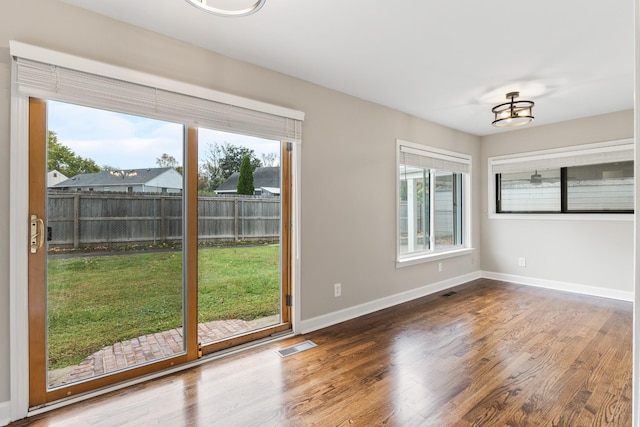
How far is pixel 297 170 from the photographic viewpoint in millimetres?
3055

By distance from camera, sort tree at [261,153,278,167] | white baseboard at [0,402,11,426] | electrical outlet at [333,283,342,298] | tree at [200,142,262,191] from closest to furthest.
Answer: white baseboard at [0,402,11,426] < tree at [200,142,262,191] < tree at [261,153,278,167] < electrical outlet at [333,283,342,298]

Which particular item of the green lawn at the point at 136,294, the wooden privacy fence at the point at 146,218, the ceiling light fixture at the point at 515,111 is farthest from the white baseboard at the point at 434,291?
the ceiling light fixture at the point at 515,111

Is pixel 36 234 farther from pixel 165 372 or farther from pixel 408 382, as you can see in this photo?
pixel 408 382

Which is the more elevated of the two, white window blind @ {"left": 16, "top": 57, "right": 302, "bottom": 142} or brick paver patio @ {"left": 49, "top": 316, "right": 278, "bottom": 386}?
white window blind @ {"left": 16, "top": 57, "right": 302, "bottom": 142}

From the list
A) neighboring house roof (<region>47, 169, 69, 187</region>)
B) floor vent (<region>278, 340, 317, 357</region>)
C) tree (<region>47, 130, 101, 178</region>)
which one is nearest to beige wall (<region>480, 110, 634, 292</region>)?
floor vent (<region>278, 340, 317, 357</region>)

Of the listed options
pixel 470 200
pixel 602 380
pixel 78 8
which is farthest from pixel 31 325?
pixel 470 200

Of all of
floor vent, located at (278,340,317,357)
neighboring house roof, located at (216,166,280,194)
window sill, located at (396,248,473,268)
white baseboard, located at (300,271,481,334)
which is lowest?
floor vent, located at (278,340,317,357)

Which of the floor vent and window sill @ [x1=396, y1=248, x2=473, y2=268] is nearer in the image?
the floor vent

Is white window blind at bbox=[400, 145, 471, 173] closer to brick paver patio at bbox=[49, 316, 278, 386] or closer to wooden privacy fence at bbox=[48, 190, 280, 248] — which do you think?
wooden privacy fence at bbox=[48, 190, 280, 248]

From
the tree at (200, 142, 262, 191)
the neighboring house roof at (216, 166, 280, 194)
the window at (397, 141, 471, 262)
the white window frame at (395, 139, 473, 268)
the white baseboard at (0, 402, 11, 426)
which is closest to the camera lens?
the white baseboard at (0, 402, 11, 426)

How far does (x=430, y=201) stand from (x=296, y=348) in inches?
122

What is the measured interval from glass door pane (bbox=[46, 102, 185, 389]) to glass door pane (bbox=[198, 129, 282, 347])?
0.20 metres

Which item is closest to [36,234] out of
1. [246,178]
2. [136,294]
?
[136,294]

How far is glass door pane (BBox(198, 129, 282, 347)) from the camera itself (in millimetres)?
2615
